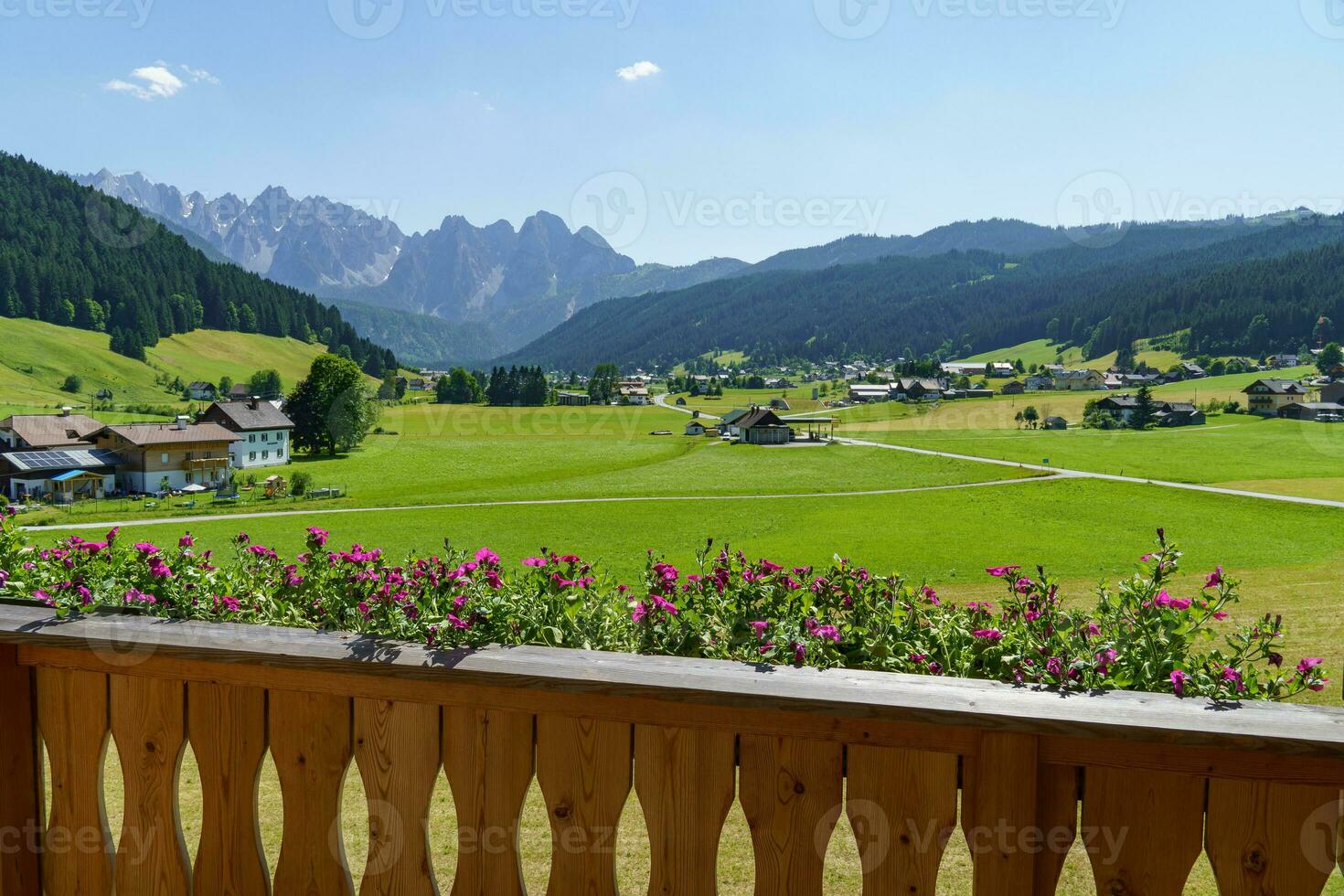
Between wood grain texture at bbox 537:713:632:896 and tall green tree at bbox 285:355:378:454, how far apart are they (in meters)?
52.2

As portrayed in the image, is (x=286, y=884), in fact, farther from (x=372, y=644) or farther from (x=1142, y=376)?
(x=1142, y=376)

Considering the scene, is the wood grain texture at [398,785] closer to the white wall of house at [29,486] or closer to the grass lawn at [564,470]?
the grass lawn at [564,470]

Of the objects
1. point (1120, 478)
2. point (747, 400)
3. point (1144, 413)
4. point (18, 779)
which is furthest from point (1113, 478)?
point (747, 400)

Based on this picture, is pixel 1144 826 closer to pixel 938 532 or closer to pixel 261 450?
pixel 938 532

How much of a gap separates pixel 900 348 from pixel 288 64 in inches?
7738

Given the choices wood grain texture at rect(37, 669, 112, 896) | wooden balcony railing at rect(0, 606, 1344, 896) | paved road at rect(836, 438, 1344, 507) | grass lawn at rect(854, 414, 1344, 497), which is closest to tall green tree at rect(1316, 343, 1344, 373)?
grass lawn at rect(854, 414, 1344, 497)

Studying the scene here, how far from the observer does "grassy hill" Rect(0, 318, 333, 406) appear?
82.2 meters

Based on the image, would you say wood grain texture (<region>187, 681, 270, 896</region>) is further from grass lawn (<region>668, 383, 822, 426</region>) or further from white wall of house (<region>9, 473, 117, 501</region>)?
grass lawn (<region>668, 383, 822, 426</region>)

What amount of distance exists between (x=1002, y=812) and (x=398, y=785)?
1.36 m

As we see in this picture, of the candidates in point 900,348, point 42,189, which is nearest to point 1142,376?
point 900,348

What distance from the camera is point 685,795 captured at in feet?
5.46

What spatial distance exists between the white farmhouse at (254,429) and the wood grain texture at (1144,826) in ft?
149

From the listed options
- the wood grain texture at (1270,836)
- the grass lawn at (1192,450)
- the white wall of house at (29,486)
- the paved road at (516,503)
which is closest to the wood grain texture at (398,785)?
the wood grain texture at (1270,836)

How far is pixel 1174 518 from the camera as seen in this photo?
89.6ft
